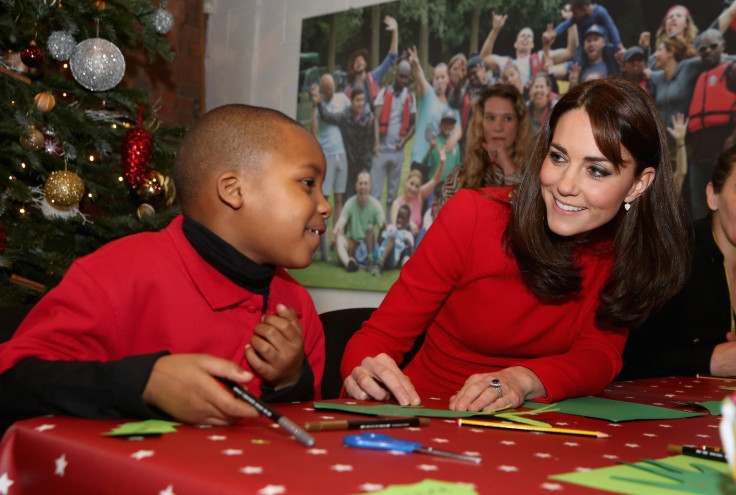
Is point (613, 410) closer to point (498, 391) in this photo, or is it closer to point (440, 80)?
point (498, 391)

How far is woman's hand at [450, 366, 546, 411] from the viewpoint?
109cm

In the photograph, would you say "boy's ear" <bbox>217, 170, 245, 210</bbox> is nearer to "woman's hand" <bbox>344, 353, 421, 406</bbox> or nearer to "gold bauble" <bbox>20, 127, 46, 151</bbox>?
"woman's hand" <bbox>344, 353, 421, 406</bbox>

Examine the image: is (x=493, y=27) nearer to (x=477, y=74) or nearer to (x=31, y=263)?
(x=477, y=74)

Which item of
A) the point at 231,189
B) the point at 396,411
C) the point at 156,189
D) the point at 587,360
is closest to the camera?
the point at 396,411

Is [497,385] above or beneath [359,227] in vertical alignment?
beneath

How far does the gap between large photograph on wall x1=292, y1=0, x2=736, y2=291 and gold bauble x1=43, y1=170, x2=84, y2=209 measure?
67.4 inches

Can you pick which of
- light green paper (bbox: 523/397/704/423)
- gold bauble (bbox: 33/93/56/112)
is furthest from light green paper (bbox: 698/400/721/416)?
gold bauble (bbox: 33/93/56/112)

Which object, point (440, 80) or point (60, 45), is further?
point (440, 80)

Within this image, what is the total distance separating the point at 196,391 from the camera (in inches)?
30.7

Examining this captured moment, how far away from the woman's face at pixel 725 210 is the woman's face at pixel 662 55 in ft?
3.28

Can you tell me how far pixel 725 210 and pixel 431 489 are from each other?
6.60 ft

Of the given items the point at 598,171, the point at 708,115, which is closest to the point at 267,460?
the point at 598,171

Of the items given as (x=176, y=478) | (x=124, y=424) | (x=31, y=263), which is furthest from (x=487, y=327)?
(x=31, y=263)

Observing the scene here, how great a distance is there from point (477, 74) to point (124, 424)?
10.5ft
